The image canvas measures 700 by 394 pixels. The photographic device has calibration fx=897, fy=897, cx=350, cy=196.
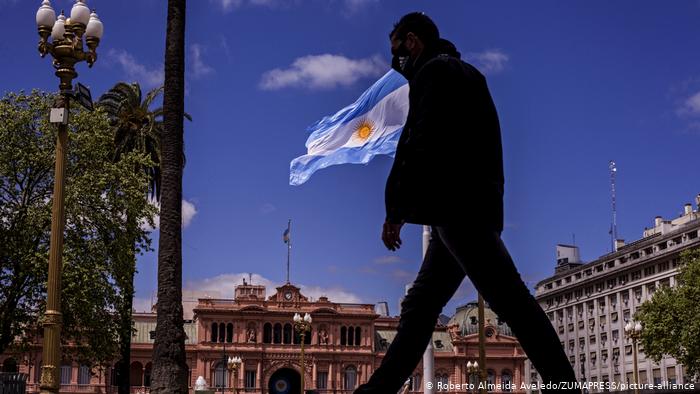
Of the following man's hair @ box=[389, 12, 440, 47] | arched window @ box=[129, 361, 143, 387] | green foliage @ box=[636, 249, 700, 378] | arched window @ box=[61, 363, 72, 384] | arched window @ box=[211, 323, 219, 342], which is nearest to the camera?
man's hair @ box=[389, 12, 440, 47]

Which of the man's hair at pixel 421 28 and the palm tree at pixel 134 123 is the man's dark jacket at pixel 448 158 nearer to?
the man's hair at pixel 421 28

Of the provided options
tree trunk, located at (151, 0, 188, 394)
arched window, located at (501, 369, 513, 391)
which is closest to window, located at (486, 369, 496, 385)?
arched window, located at (501, 369, 513, 391)

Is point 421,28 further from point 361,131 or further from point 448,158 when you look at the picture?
point 361,131

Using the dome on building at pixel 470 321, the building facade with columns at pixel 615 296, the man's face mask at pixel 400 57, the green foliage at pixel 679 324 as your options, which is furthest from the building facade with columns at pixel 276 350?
the man's face mask at pixel 400 57

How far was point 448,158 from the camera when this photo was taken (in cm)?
367

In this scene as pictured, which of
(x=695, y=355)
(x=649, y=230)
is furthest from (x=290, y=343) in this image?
(x=695, y=355)

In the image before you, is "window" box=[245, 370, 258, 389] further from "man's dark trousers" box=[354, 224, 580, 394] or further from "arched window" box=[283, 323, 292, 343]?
"man's dark trousers" box=[354, 224, 580, 394]

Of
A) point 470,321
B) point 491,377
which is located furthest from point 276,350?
point 470,321

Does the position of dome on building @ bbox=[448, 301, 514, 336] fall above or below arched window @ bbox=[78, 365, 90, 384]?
above

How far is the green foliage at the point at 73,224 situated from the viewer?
104 ft

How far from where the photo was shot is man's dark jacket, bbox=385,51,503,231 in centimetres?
365

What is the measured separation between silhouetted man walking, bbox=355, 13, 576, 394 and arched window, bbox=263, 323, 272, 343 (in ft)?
260

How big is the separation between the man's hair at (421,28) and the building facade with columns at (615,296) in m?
71.9

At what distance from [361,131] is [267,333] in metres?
64.6
